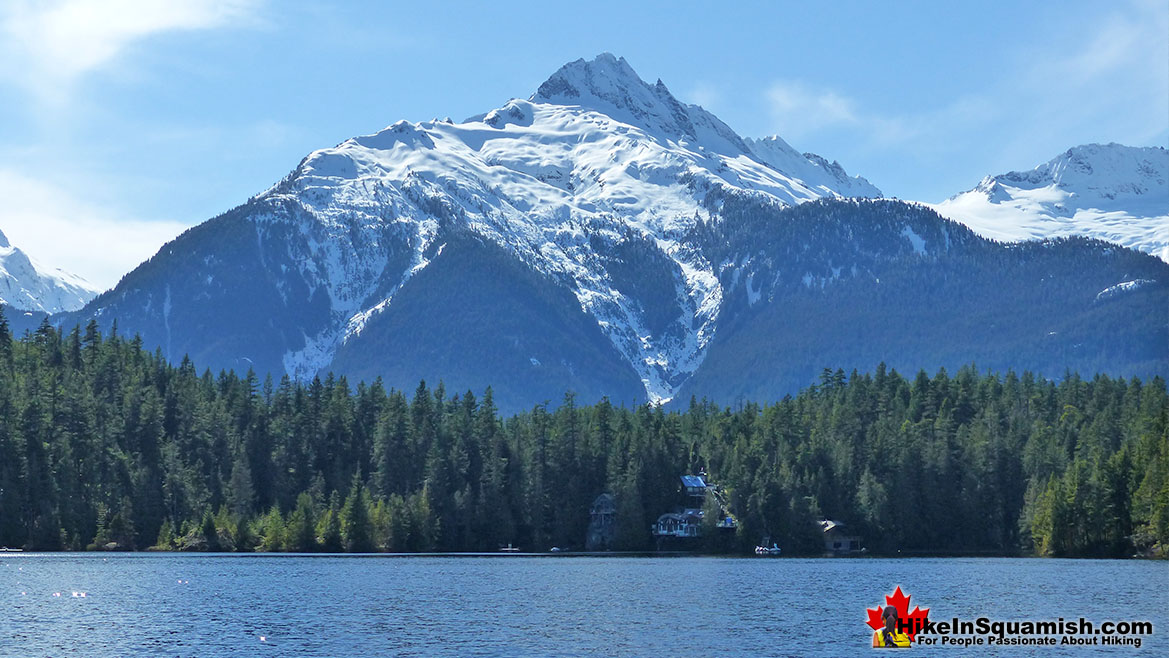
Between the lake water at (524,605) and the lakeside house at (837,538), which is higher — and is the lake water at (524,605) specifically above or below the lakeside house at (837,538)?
below

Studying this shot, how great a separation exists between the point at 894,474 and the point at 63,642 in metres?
136

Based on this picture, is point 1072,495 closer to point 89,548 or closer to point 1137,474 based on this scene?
point 1137,474

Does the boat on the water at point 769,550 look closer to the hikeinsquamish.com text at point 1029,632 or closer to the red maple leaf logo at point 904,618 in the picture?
the red maple leaf logo at point 904,618

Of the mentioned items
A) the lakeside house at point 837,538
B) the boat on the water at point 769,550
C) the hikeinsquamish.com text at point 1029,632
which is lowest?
the hikeinsquamish.com text at point 1029,632

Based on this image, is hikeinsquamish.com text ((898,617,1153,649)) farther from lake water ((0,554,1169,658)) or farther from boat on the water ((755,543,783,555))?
boat on the water ((755,543,783,555))

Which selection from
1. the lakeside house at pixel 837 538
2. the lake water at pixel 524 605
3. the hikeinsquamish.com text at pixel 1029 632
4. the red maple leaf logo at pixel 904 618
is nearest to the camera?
the hikeinsquamish.com text at pixel 1029 632

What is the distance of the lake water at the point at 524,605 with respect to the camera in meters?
81.2

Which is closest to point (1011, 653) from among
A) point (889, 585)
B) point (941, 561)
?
point (889, 585)

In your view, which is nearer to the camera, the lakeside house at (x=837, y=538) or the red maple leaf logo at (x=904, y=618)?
the red maple leaf logo at (x=904, y=618)

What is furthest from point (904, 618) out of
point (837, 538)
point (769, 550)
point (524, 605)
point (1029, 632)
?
point (837, 538)

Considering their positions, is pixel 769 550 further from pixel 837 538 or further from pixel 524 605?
pixel 524 605

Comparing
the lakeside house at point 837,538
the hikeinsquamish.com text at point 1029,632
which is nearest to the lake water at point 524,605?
the hikeinsquamish.com text at point 1029,632

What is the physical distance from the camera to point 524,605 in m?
105

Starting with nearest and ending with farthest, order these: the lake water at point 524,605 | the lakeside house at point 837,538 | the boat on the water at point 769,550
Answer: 1. the lake water at point 524,605
2. the boat on the water at point 769,550
3. the lakeside house at point 837,538
